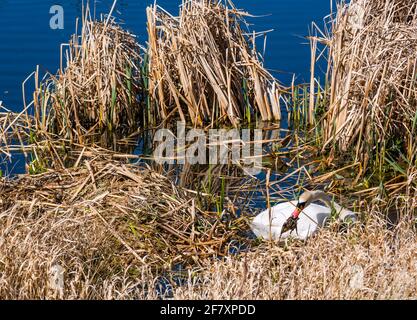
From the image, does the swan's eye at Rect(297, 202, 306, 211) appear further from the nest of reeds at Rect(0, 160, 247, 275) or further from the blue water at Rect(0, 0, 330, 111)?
the blue water at Rect(0, 0, 330, 111)

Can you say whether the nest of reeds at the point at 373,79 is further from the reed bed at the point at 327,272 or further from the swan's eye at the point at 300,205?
the reed bed at the point at 327,272

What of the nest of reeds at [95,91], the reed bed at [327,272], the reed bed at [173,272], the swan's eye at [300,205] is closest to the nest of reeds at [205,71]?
the nest of reeds at [95,91]

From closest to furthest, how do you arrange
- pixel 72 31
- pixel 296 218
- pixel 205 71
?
Result: 1. pixel 296 218
2. pixel 205 71
3. pixel 72 31

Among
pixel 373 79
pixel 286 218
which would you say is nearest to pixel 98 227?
pixel 286 218

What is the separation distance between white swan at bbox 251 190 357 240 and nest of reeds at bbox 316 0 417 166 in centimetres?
146

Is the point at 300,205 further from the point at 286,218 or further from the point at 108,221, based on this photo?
the point at 108,221

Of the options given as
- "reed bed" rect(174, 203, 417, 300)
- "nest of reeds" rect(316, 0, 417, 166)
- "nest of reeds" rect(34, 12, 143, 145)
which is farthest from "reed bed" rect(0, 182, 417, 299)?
"nest of reeds" rect(34, 12, 143, 145)

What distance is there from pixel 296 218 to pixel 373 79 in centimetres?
200

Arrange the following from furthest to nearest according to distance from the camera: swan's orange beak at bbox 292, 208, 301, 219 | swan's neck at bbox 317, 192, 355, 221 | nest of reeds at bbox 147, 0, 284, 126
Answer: nest of reeds at bbox 147, 0, 284, 126
swan's neck at bbox 317, 192, 355, 221
swan's orange beak at bbox 292, 208, 301, 219

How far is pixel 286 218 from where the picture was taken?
739 cm

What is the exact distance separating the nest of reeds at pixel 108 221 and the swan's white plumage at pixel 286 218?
0.72ft

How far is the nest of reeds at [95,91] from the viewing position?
10016 mm

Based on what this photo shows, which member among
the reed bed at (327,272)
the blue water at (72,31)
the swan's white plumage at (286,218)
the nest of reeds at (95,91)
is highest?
the blue water at (72,31)

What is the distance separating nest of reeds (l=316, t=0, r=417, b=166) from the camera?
8625 millimetres
